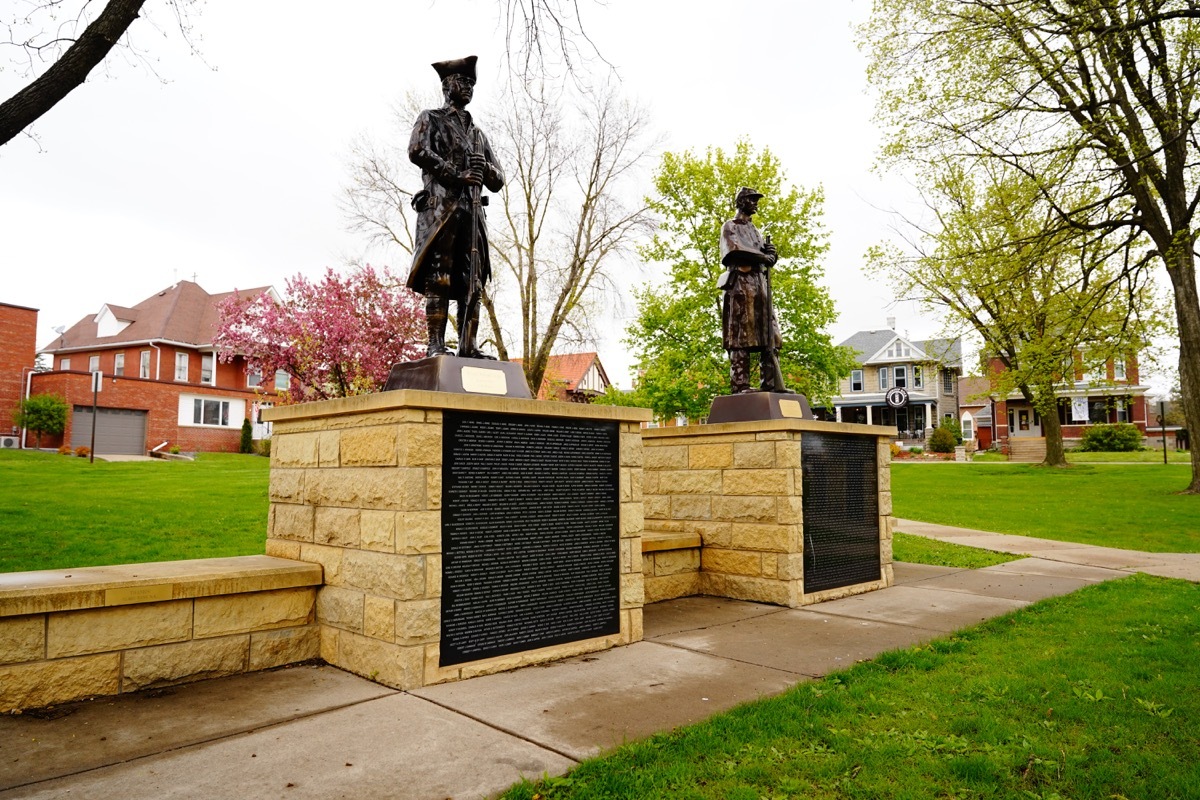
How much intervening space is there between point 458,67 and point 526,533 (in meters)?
3.26

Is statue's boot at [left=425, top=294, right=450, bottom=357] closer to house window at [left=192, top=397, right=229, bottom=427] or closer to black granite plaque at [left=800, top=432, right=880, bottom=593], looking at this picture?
black granite plaque at [left=800, top=432, right=880, bottom=593]

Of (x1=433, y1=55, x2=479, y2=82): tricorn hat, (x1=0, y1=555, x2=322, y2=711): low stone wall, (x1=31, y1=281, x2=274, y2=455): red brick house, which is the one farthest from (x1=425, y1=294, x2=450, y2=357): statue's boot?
(x1=31, y1=281, x2=274, y2=455): red brick house

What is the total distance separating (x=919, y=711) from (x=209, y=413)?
4012cm

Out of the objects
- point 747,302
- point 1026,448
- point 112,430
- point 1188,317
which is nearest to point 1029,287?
point 1188,317

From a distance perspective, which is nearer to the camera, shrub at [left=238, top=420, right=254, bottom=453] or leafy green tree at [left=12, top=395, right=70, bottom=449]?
leafy green tree at [left=12, top=395, right=70, bottom=449]

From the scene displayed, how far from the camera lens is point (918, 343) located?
60.5 m

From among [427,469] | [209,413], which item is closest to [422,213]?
[427,469]

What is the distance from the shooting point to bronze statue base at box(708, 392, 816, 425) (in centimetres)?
761

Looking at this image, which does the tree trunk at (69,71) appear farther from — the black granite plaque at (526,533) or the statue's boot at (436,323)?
the black granite plaque at (526,533)

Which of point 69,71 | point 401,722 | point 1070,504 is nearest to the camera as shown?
point 401,722

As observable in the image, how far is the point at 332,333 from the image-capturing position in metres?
20.6

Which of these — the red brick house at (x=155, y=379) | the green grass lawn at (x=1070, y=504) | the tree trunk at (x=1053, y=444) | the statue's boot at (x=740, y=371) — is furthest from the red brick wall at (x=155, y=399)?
the tree trunk at (x=1053, y=444)

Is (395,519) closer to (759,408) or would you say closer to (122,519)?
(759,408)

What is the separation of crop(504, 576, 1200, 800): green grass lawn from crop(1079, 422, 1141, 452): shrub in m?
46.6
